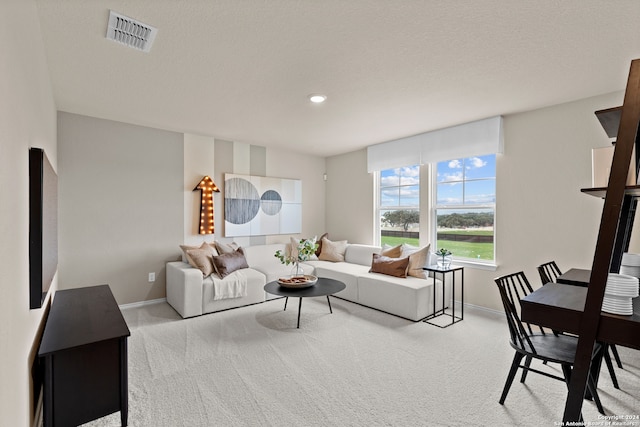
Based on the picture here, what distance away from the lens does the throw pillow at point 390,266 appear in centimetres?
413

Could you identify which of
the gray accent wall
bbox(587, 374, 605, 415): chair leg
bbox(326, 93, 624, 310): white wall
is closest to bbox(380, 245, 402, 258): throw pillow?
bbox(326, 93, 624, 310): white wall

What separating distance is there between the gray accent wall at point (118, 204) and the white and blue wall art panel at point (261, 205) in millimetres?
757

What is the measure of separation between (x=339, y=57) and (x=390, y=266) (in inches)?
109

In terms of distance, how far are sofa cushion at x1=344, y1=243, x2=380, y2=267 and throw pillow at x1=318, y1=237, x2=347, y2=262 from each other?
96 mm

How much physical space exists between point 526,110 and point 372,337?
3.10 meters

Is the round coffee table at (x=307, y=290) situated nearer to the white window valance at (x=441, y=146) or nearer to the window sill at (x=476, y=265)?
the window sill at (x=476, y=265)

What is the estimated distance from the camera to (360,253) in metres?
5.24

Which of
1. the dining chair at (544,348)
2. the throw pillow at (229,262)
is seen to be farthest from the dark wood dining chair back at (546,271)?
the throw pillow at (229,262)

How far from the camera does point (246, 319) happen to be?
3.73 m

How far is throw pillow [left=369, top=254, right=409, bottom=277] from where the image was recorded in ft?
13.5

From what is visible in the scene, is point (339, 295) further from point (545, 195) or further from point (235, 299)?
point (545, 195)

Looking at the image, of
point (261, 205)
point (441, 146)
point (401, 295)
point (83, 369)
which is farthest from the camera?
point (261, 205)

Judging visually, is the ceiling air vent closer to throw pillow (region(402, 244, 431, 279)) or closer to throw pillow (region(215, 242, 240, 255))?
throw pillow (region(215, 242, 240, 255))

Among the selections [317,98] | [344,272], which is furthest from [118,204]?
[344,272]
